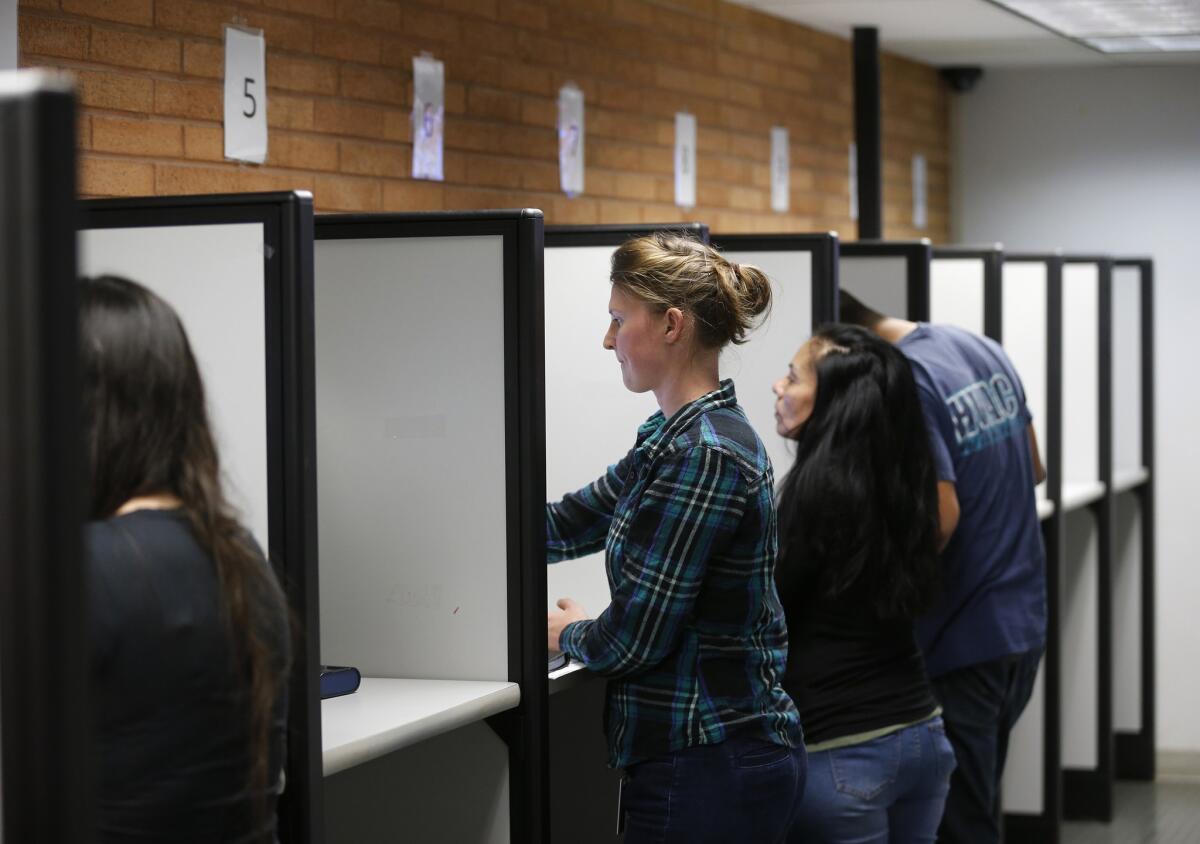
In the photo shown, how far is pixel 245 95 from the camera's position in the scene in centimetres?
279

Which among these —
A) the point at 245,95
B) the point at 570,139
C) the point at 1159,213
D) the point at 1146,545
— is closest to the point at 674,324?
the point at 245,95

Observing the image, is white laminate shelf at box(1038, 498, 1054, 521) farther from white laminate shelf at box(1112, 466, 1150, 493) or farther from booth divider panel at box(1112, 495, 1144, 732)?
booth divider panel at box(1112, 495, 1144, 732)

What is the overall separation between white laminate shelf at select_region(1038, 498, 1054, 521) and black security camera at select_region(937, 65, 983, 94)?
229 centimetres

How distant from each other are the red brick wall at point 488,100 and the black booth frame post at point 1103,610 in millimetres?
993

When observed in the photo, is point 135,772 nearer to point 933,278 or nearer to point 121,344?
point 121,344

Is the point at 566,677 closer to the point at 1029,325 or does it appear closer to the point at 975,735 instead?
the point at 975,735

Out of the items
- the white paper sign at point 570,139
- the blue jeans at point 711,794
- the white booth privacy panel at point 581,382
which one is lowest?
the blue jeans at point 711,794

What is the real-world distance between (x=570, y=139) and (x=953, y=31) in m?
1.67

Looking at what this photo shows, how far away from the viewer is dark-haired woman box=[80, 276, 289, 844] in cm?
131

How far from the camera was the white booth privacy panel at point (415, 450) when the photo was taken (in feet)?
7.14

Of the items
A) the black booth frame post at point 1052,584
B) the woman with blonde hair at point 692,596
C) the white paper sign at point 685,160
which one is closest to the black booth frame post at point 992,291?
the black booth frame post at point 1052,584

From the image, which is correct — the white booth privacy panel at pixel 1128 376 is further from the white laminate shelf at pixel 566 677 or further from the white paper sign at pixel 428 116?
the white laminate shelf at pixel 566 677

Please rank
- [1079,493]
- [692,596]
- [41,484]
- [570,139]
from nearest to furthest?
[41,484], [692,596], [570,139], [1079,493]

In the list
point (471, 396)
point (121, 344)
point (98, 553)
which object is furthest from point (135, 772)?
point (471, 396)
